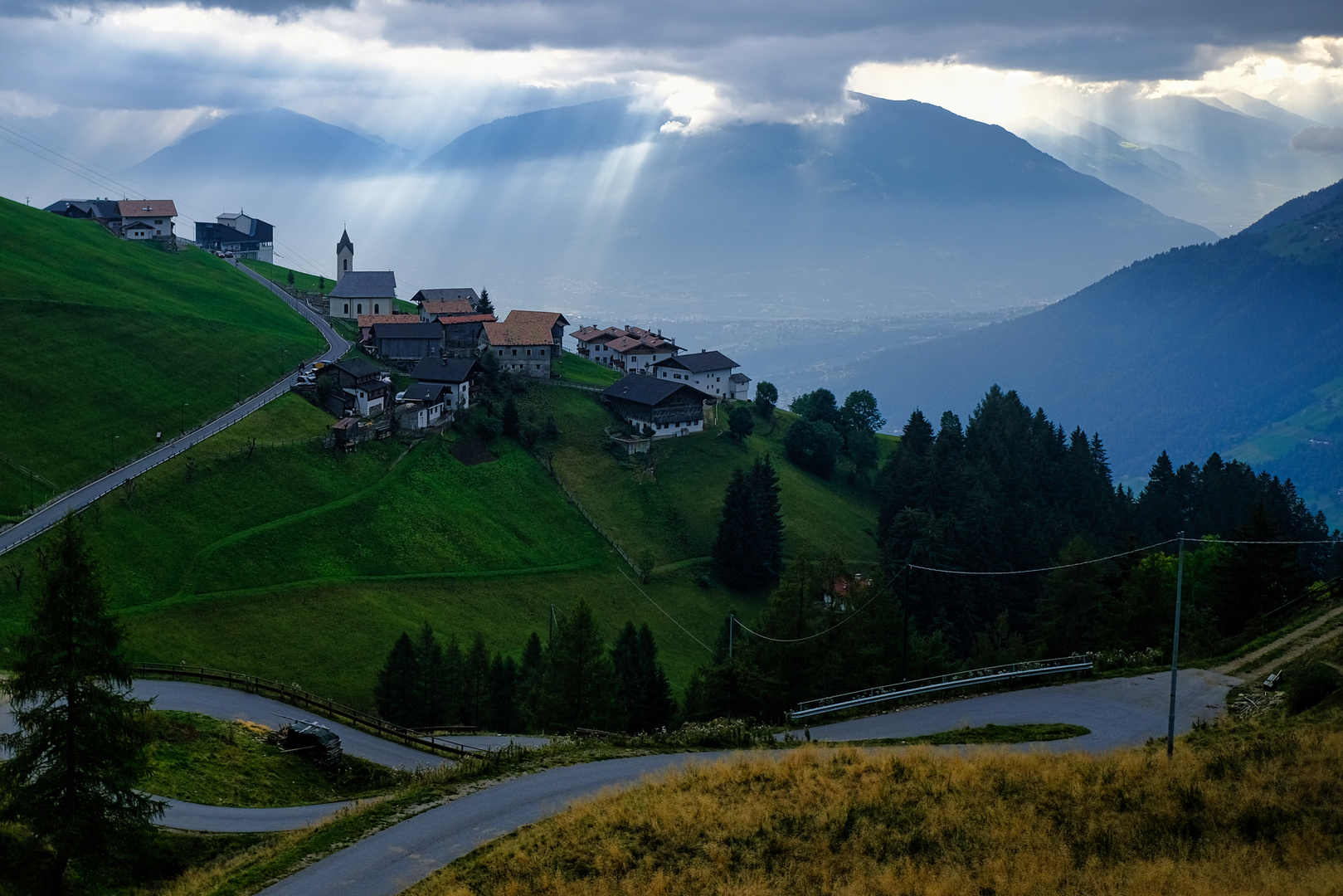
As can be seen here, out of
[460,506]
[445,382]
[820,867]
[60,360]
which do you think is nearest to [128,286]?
[60,360]

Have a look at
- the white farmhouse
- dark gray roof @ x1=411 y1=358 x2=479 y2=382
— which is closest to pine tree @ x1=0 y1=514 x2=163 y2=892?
dark gray roof @ x1=411 y1=358 x2=479 y2=382

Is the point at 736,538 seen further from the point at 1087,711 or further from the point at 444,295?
the point at 444,295

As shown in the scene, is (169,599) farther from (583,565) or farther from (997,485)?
(997,485)

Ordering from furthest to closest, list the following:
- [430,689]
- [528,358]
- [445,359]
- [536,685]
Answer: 1. [528,358]
2. [445,359]
3. [430,689]
4. [536,685]

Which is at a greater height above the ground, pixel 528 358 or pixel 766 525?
pixel 528 358

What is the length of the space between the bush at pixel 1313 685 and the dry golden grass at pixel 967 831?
15.3ft

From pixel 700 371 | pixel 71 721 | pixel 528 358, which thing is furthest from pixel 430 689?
pixel 700 371

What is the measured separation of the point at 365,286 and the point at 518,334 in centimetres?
2527

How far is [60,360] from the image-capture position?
82688 mm

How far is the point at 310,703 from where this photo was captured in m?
45.1

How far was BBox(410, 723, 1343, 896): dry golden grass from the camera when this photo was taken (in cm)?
2169

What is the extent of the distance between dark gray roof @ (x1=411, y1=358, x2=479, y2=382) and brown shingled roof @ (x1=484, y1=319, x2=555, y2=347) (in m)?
10.4

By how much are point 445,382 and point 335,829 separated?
7305 centimetres

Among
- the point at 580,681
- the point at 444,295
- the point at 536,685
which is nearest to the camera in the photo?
the point at 580,681
